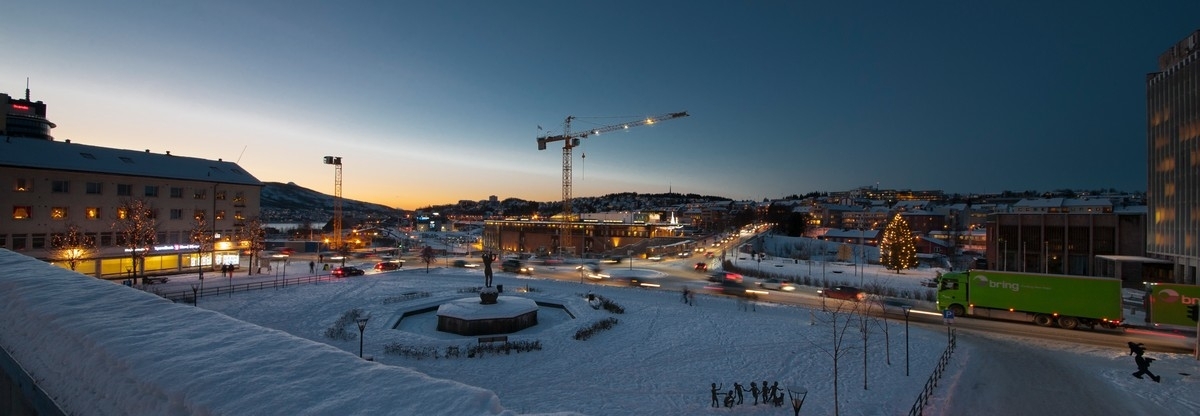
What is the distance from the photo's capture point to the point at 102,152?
4834 centimetres

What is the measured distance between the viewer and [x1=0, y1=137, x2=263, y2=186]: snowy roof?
42.5 metres

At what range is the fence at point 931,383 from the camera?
53.7 ft

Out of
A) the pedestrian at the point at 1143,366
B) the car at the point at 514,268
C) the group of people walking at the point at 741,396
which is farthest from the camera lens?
the car at the point at 514,268

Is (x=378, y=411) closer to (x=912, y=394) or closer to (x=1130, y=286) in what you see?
(x=912, y=394)

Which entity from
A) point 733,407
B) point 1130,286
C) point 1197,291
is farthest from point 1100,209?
point 733,407

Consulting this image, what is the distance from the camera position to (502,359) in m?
22.3

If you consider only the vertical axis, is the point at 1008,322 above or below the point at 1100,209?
below

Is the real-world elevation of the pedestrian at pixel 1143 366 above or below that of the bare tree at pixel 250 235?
below

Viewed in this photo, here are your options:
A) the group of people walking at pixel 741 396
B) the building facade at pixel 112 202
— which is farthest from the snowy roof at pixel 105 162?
the group of people walking at pixel 741 396

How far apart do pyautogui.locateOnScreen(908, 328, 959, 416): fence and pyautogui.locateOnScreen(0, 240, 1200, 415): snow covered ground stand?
12.1 inches

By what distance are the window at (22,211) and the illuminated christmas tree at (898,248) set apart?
80901 mm

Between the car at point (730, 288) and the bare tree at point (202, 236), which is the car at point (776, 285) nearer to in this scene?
the car at point (730, 288)

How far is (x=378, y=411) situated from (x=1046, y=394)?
74.9ft

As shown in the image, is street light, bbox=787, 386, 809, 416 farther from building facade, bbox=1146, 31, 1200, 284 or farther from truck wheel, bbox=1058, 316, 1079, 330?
building facade, bbox=1146, 31, 1200, 284
